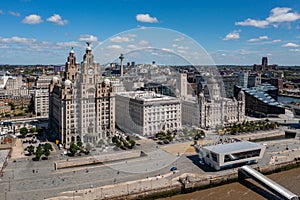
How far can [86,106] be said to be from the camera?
1495 centimetres

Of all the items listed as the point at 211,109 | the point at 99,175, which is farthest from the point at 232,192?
the point at 211,109

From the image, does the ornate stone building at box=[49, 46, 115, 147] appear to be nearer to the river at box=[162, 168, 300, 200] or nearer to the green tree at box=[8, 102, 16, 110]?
the river at box=[162, 168, 300, 200]

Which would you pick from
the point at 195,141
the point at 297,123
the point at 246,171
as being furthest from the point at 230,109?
the point at 246,171

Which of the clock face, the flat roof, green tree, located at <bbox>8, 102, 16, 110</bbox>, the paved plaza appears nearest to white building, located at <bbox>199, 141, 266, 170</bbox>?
the flat roof

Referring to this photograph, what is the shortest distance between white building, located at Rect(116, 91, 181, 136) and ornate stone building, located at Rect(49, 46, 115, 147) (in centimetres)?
98

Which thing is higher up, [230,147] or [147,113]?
[147,113]

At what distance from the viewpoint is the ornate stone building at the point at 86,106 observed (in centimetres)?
1492

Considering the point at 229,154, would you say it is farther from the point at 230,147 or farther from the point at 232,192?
the point at 232,192

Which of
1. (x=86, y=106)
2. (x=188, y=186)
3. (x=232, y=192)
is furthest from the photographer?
(x=86, y=106)

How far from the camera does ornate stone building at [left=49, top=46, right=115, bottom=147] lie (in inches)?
587

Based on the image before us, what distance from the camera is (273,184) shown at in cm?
985

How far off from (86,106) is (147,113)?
10.7 feet

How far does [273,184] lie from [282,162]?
359cm

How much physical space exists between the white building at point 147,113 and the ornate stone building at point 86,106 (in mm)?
984
